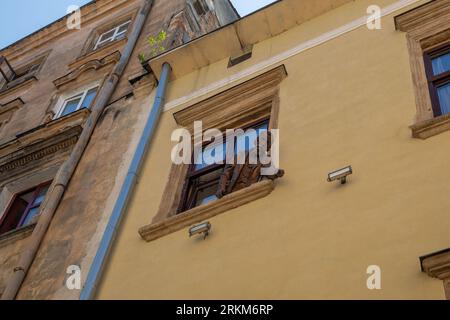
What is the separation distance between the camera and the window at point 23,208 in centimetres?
1030

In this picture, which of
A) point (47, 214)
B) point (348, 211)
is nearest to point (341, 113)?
point (348, 211)

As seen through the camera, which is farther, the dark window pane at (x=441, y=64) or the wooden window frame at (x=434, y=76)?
the dark window pane at (x=441, y=64)

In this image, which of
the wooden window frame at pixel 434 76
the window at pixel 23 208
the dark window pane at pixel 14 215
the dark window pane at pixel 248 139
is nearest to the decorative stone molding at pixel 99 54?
the window at pixel 23 208

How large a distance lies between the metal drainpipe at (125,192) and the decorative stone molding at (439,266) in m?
3.68

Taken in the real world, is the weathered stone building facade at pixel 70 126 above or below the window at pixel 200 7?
below

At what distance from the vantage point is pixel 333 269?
5566 millimetres

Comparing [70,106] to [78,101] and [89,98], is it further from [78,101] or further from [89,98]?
[89,98]

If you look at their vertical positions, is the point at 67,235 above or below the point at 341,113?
below

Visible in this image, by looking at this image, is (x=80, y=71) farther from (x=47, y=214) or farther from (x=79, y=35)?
(x=47, y=214)

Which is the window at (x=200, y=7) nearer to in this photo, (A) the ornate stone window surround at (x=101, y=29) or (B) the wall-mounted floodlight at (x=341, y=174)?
(A) the ornate stone window surround at (x=101, y=29)

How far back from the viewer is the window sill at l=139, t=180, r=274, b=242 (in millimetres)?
7047

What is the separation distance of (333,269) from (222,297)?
110cm

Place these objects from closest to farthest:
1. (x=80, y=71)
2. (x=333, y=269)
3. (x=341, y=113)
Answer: (x=333, y=269), (x=341, y=113), (x=80, y=71)

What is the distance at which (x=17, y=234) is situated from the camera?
937cm
